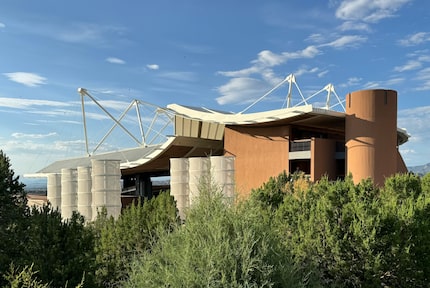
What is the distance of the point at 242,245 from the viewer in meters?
7.23

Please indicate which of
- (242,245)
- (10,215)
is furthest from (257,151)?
(242,245)

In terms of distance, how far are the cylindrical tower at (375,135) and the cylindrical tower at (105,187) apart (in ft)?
51.9

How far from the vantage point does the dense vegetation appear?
7.29 metres

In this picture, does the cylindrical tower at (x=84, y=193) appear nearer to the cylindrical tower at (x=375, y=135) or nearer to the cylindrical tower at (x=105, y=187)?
the cylindrical tower at (x=105, y=187)

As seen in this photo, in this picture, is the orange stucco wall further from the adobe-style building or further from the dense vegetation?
the dense vegetation

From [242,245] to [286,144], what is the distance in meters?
23.4

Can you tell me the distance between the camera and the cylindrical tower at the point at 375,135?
26172 mm

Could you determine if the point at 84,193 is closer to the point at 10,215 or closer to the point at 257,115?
the point at 257,115

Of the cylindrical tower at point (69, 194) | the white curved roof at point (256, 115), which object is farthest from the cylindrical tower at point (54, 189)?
the white curved roof at point (256, 115)

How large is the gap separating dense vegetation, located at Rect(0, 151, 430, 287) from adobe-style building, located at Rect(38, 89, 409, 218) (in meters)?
11.6

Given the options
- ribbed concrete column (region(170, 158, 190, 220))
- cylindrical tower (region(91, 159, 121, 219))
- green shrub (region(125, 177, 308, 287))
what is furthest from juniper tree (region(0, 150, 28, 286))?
ribbed concrete column (region(170, 158, 190, 220))

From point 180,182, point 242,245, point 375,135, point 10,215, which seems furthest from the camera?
point 180,182

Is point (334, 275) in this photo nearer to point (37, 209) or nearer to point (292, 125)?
point (37, 209)

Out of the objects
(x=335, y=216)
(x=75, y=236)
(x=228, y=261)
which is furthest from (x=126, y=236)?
(x=228, y=261)
